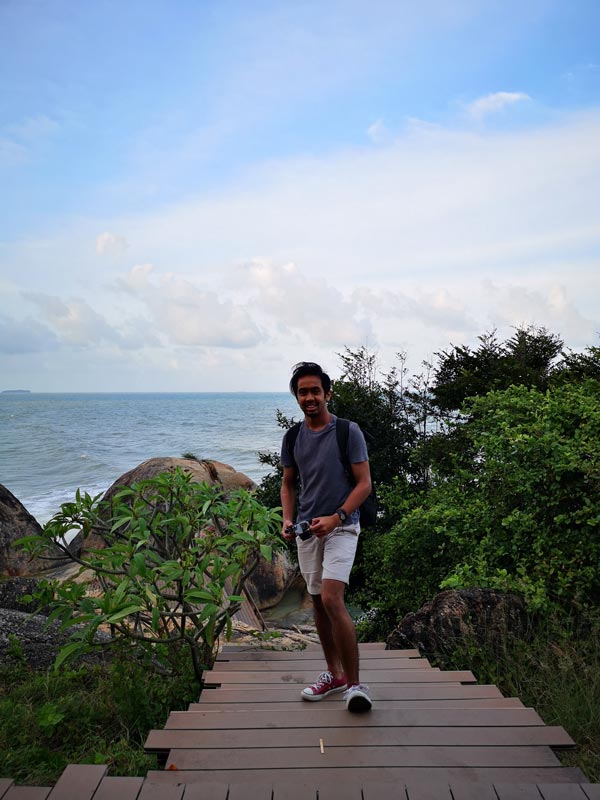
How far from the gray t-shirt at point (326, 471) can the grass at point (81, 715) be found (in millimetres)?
1589

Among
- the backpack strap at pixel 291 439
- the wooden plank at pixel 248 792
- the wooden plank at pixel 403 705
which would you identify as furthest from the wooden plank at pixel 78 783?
the backpack strap at pixel 291 439

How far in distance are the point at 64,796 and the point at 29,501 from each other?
3013cm

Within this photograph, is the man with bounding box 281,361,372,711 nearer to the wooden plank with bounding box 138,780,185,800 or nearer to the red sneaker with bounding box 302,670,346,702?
the red sneaker with bounding box 302,670,346,702

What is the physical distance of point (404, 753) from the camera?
119 inches

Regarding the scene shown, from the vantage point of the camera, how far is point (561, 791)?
2.64 metres

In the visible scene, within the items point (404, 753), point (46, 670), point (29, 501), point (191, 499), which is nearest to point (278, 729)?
point (404, 753)

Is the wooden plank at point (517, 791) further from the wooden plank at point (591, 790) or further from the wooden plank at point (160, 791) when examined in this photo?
the wooden plank at point (160, 791)

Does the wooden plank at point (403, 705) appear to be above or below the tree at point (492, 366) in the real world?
below

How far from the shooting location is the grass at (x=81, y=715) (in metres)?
3.60

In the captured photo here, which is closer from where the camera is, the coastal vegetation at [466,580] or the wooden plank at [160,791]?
the wooden plank at [160,791]

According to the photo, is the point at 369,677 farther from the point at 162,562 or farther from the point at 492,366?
the point at 492,366

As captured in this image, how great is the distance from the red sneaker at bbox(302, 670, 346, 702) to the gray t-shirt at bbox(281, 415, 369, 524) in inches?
35.3

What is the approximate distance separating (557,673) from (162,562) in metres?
2.65

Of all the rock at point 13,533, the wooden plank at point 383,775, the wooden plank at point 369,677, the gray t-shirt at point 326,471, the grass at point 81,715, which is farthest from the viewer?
the rock at point 13,533
